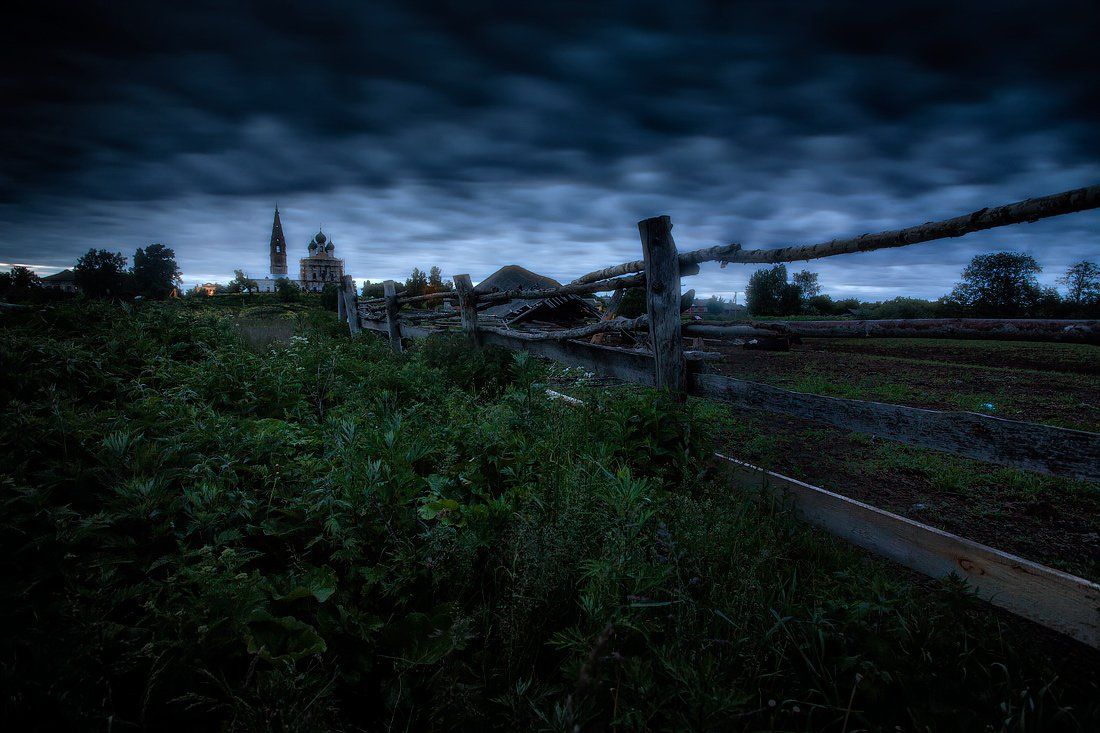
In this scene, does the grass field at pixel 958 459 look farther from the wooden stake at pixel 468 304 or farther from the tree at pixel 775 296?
the tree at pixel 775 296

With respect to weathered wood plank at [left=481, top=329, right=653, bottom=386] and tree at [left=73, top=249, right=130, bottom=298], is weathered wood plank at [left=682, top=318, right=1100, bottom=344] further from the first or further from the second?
tree at [left=73, top=249, right=130, bottom=298]

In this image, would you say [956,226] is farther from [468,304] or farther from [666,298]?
[468,304]

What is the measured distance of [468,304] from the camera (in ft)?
22.2

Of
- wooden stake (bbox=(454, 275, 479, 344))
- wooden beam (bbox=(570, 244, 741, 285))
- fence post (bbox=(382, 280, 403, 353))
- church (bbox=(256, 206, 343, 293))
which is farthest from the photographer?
church (bbox=(256, 206, 343, 293))

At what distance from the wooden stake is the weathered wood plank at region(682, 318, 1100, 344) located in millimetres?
4259

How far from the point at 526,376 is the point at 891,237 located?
2.30 m

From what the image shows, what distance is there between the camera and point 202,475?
183cm

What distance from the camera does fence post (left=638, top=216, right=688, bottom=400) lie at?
333cm

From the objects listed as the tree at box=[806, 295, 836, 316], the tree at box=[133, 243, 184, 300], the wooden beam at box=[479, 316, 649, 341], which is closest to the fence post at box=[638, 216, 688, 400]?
the wooden beam at box=[479, 316, 649, 341]

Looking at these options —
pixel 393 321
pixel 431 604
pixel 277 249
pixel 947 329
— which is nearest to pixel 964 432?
pixel 947 329

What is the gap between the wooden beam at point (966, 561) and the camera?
67.7 inches

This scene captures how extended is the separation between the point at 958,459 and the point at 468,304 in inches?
249

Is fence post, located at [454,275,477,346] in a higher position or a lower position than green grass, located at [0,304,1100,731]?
higher

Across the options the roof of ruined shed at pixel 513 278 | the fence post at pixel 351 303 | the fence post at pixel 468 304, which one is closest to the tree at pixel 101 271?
the roof of ruined shed at pixel 513 278
